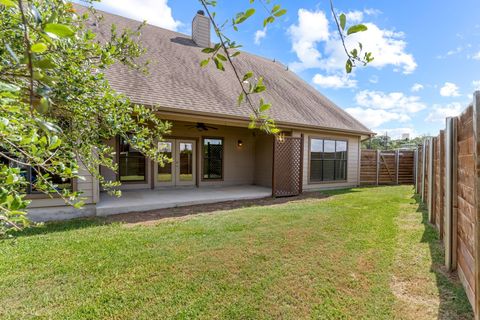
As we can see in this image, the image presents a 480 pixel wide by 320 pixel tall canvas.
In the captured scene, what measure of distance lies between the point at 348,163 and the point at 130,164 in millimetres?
9227

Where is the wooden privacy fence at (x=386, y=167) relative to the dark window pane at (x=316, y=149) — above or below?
below

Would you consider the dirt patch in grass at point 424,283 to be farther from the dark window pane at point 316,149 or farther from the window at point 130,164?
the window at point 130,164

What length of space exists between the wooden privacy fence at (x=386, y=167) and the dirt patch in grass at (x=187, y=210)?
5169 mm

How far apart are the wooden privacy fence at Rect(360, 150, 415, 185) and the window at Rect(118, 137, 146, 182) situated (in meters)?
10.3

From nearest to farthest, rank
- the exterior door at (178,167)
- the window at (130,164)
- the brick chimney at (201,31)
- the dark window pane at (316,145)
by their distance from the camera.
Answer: the window at (130,164), the exterior door at (178,167), the dark window pane at (316,145), the brick chimney at (201,31)

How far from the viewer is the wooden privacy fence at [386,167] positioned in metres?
12.5

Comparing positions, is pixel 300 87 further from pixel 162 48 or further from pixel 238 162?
pixel 162 48

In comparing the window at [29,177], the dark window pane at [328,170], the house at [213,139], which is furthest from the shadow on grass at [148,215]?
the dark window pane at [328,170]

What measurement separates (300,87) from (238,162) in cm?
585

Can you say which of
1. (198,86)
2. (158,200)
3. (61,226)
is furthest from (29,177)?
(198,86)

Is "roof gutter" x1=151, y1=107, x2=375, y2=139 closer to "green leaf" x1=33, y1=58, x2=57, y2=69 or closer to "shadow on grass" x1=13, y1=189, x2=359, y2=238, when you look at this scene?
"shadow on grass" x1=13, y1=189, x2=359, y2=238

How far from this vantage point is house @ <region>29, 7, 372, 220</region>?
23.5ft

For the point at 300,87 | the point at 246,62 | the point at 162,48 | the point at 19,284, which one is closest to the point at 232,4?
the point at 19,284

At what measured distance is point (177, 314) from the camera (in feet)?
7.71
